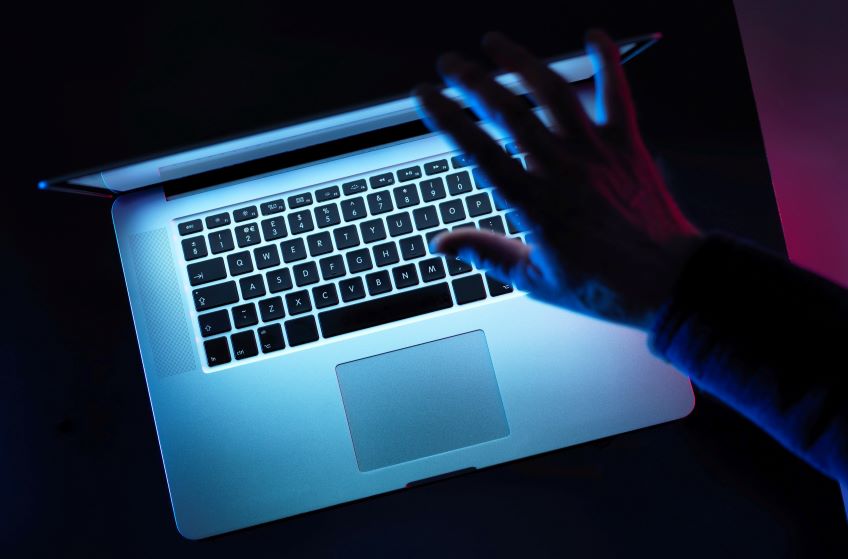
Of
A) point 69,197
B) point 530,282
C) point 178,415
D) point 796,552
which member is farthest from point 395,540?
point 69,197

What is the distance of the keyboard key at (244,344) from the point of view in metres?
0.85

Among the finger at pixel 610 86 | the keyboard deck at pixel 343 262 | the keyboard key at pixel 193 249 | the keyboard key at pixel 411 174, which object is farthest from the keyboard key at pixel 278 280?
the finger at pixel 610 86

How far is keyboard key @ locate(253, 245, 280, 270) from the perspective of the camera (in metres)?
0.85

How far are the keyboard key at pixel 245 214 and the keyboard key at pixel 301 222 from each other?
0.05 meters

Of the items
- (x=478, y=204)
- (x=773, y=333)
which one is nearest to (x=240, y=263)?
(x=478, y=204)

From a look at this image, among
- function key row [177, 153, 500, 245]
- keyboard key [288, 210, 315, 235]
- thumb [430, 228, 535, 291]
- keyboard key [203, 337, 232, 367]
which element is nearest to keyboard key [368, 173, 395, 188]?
function key row [177, 153, 500, 245]

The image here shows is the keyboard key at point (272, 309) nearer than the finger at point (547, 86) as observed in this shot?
No

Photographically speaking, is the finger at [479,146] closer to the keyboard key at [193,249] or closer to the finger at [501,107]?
the finger at [501,107]

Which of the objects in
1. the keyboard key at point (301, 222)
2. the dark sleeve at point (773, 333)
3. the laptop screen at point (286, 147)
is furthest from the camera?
the keyboard key at point (301, 222)

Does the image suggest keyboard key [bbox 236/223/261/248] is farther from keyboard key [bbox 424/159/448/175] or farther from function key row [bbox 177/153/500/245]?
keyboard key [bbox 424/159/448/175]

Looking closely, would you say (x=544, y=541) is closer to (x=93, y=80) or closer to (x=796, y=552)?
(x=796, y=552)

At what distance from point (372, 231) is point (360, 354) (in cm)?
18

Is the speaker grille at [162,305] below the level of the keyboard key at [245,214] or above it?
below

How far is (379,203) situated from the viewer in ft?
2.80
